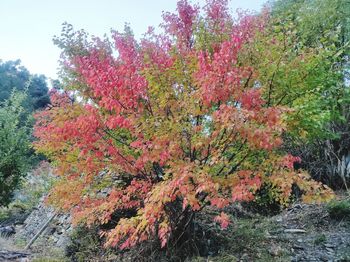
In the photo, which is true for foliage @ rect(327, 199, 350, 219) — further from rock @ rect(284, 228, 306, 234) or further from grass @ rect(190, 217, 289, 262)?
grass @ rect(190, 217, 289, 262)

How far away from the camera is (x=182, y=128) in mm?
4852

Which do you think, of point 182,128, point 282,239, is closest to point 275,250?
point 282,239

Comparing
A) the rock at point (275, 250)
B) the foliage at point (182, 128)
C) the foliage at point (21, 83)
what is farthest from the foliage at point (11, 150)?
the foliage at point (21, 83)

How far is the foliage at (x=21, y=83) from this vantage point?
85.0 feet

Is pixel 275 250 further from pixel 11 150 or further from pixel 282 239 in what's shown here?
pixel 11 150

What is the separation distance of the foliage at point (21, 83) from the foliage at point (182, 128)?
21.4 meters

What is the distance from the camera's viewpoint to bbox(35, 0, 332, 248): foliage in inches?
176

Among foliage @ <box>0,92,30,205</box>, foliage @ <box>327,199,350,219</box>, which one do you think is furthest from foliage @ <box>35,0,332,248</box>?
foliage @ <box>0,92,30,205</box>

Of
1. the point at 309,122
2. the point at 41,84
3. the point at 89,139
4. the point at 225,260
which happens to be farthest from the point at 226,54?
the point at 41,84

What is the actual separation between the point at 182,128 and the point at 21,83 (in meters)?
27.5

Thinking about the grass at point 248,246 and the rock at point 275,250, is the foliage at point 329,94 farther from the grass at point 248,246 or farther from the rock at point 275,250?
the rock at point 275,250

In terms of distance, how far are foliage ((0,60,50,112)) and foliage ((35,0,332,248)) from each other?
21.4 m

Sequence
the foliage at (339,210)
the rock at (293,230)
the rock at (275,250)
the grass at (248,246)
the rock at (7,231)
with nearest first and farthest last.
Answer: the grass at (248,246) < the rock at (275,250) < the rock at (293,230) < the foliage at (339,210) < the rock at (7,231)

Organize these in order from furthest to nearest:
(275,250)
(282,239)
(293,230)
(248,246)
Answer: (293,230), (282,239), (248,246), (275,250)
